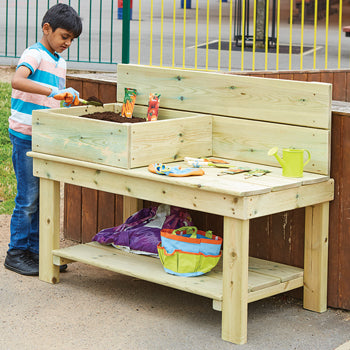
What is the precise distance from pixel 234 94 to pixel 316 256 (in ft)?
3.12

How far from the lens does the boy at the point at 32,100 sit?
478 cm

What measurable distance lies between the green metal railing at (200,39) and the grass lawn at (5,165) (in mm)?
938

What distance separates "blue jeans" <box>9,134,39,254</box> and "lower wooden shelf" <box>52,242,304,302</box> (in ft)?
1.10

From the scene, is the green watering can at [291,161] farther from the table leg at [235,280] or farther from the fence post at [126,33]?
the fence post at [126,33]

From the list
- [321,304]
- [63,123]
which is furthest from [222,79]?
[321,304]

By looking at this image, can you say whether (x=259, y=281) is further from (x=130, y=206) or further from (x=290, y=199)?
(x=130, y=206)

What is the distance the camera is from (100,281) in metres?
5.06

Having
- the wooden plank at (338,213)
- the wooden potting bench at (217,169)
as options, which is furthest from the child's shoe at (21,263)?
the wooden plank at (338,213)

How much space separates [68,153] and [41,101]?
449 millimetres

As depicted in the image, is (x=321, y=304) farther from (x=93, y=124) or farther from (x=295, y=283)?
(x=93, y=124)

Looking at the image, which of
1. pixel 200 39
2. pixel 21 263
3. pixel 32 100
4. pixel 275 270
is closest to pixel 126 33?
pixel 32 100

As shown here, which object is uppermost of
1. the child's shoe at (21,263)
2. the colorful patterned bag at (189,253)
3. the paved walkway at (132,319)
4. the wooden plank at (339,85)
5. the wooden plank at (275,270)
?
the wooden plank at (339,85)

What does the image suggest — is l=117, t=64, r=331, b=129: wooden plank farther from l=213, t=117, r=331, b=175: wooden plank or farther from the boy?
the boy

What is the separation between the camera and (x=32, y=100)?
4926 millimetres
